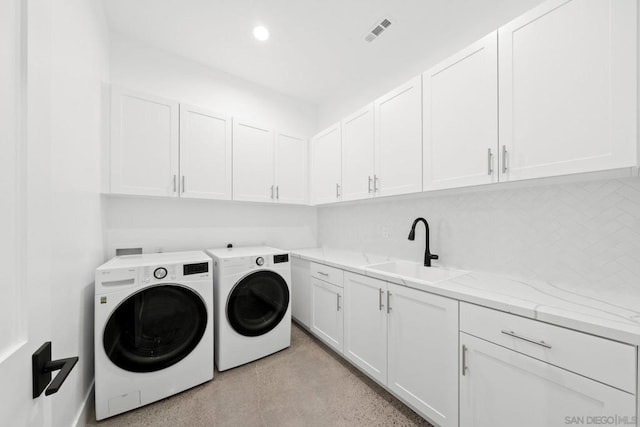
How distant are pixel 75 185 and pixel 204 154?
1.08m

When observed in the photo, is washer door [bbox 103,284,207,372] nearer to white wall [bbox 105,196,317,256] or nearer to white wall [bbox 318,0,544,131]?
white wall [bbox 105,196,317,256]

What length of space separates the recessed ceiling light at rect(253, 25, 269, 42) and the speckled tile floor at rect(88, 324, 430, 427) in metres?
2.93

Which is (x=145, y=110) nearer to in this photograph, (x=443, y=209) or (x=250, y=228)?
(x=250, y=228)

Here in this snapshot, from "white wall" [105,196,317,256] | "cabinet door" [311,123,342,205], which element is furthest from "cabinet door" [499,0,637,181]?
"white wall" [105,196,317,256]

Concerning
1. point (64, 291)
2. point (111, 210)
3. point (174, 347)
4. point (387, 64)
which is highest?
point (387, 64)

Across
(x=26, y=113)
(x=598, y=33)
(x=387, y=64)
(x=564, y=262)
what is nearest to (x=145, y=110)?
(x=26, y=113)

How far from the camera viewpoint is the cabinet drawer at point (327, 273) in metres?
2.09

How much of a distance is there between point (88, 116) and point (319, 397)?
2510 mm

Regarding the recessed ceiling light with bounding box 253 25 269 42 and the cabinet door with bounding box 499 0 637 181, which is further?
the recessed ceiling light with bounding box 253 25 269 42

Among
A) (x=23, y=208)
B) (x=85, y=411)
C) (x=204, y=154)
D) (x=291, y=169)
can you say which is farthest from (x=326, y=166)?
(x=85, y=411)

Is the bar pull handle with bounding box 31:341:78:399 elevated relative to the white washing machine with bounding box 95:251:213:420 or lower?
elevated

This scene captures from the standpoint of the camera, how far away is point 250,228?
115 inches

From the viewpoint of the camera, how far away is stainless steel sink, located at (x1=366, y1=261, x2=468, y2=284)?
181 centimetres

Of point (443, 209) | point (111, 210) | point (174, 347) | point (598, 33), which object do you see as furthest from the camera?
point (111, 210)
